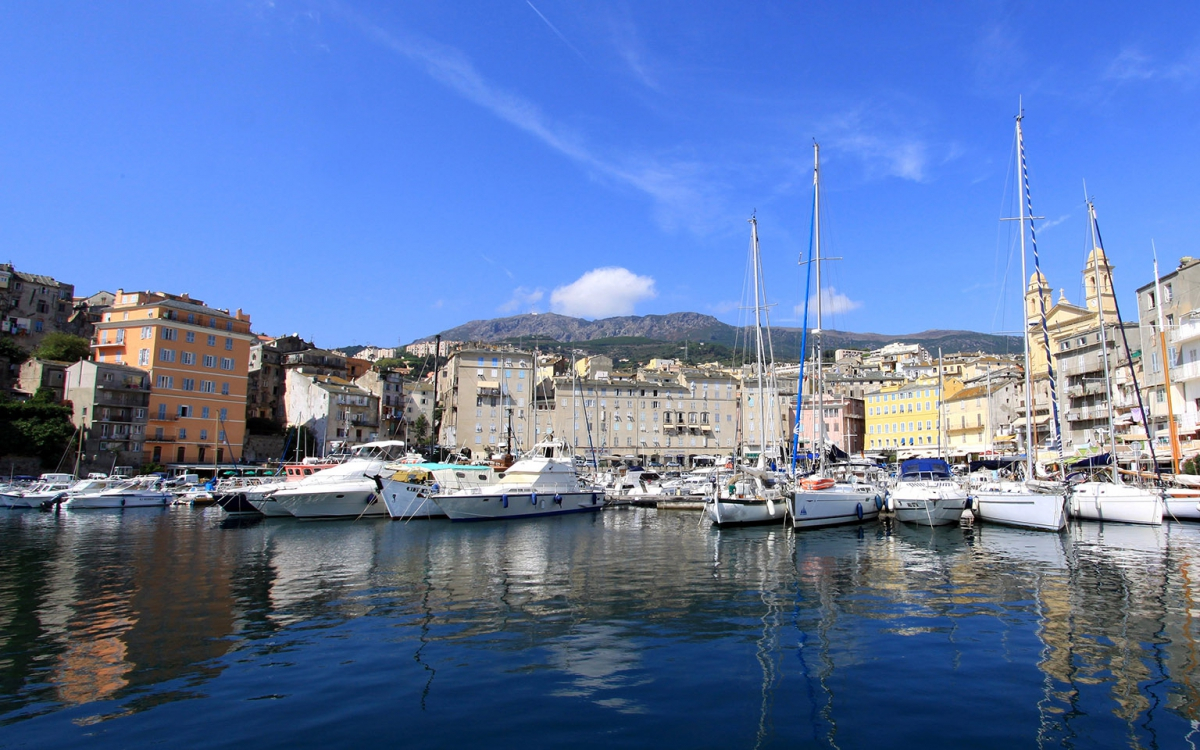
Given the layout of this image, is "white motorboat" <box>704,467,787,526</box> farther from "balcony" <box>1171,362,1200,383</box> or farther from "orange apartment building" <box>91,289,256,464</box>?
"orange apartment building" <box>91,289,256,464</box>

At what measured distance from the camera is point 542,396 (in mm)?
96000

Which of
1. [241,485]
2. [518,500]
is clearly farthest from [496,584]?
[241,485]

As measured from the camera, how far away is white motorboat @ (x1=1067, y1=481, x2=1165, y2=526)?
3033 cm

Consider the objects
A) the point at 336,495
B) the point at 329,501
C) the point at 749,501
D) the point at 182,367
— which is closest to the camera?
the point at 749,501

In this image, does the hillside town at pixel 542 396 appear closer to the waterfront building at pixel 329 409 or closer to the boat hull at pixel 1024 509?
the waterfront building at pixel 329 409

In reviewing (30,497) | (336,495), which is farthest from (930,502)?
(30,497)

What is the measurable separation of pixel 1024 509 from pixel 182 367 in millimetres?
68408

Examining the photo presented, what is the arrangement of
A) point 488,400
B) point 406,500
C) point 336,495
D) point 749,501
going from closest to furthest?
1. point 749,501
2. point 406,500
3. point 336,495
4. point 488,400

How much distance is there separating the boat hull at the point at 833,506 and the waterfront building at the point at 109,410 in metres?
59.1

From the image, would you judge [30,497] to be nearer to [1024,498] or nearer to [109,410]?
[109,410]

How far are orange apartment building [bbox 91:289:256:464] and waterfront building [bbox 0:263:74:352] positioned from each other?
59.3 feet

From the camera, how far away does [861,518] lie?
111ft

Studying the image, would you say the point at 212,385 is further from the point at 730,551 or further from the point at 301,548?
the point at 730,551

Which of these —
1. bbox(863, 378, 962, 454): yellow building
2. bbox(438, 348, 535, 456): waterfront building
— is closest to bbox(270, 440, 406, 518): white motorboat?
bbox(438, 348, 535, 456): waterfront building
